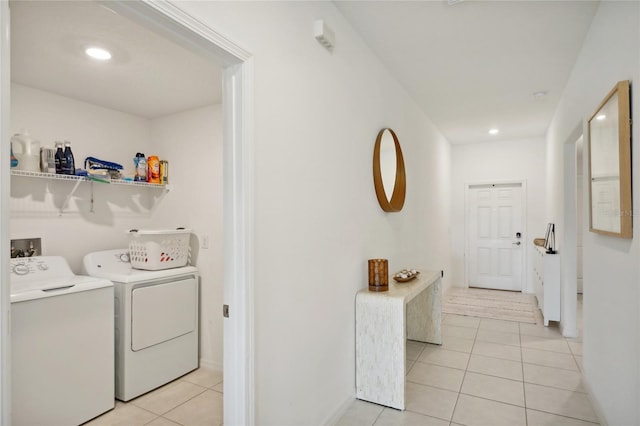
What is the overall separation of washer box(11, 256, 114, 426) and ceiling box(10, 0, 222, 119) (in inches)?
54.2

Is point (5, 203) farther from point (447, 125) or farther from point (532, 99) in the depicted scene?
point (447, 125)

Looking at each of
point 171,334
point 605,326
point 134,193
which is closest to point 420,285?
point 605,326

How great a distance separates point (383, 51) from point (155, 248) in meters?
2.48

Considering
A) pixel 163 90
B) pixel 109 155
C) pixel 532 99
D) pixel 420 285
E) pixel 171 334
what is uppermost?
pixel 532 99

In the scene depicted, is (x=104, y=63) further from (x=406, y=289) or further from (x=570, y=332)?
(x=570, y=332)

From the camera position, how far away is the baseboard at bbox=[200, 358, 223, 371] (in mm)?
3164

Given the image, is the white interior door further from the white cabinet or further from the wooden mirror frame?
the wooden mirror frame

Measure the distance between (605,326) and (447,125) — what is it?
371 cm

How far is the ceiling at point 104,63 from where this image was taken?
192 centimetres

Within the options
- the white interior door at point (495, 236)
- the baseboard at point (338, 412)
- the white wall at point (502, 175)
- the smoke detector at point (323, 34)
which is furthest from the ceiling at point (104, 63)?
the white interior door at point (495, 236)

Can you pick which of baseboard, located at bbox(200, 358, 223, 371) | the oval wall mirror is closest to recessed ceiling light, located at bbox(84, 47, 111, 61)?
the oval wall mirror

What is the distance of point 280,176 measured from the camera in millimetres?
1759

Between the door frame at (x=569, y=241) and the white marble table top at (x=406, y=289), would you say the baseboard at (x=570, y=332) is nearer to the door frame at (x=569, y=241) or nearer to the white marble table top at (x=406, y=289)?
the door frame at (x=569, y=241)

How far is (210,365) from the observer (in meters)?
3.20
